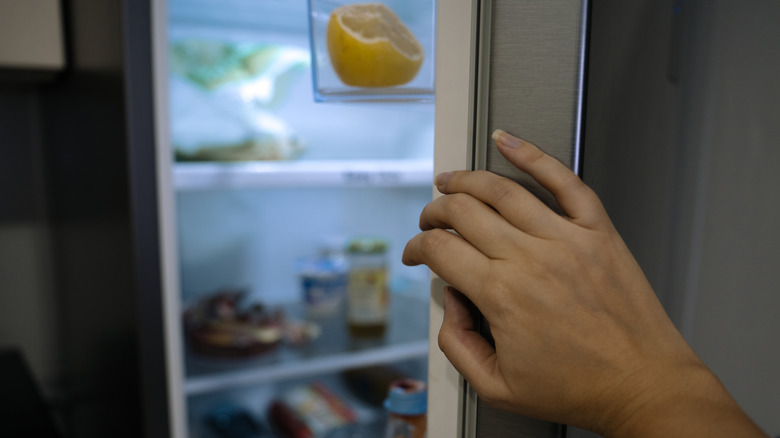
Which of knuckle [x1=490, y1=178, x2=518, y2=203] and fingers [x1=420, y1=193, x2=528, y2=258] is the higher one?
knuckle [x1=490, y1=178, x2=518, y2=203]

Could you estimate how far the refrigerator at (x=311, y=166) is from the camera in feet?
1.24

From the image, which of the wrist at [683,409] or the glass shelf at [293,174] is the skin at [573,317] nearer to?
the wrist at [683,409]

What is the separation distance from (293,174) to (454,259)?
32.7 inches

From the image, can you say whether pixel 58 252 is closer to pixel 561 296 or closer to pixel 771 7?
pixel 561 296

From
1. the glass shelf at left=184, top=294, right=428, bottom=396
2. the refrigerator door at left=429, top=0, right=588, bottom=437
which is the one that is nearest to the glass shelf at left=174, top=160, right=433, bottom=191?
the glass shelf at left=184, top=294, right=428, bottom=396

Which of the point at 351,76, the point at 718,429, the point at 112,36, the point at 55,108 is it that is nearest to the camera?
the point at 718,429

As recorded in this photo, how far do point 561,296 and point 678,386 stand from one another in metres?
0.10

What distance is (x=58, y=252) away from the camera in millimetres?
1325

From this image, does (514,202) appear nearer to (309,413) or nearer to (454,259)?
(454,259)

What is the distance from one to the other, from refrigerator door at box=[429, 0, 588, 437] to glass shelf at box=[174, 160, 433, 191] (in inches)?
30.9

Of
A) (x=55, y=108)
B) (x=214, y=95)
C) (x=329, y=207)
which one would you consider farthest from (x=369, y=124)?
(x=55, y=108)

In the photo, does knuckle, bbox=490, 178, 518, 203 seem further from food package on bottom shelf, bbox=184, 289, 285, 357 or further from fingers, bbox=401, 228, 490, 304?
food package on bottom shelf, bbox=184, 289, 285, 357

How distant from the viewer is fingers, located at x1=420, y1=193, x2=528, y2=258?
358 millimetres

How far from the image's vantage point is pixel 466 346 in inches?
15.4
